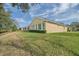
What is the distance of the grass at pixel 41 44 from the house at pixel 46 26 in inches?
1.9

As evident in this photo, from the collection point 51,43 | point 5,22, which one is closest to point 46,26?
point 51,43

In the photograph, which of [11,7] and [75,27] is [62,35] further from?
[11,7]

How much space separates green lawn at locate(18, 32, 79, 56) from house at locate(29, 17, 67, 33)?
0.05 m

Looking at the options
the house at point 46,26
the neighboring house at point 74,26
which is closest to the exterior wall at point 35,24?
the house at point 46,26

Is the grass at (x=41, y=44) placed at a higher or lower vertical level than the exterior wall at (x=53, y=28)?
lower

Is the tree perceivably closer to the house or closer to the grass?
the grass

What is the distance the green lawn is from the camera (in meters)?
1.71

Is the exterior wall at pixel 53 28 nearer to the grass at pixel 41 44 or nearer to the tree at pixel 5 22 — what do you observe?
the grass at pixel 41 44

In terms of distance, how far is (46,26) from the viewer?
5.81 ft

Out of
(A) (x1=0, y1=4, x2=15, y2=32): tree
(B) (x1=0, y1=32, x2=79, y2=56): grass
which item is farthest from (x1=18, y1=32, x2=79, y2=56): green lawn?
(A) (x1=0, y1=4, x2=15, y2=32): tree

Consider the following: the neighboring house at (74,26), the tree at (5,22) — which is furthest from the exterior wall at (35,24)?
the neighboring house at (74,26)

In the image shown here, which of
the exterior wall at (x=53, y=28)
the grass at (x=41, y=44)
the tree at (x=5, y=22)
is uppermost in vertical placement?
the tree at (x=5, y=22)

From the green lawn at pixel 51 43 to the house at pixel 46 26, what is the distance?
0.05 meters

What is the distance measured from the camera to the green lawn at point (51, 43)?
1710mm
